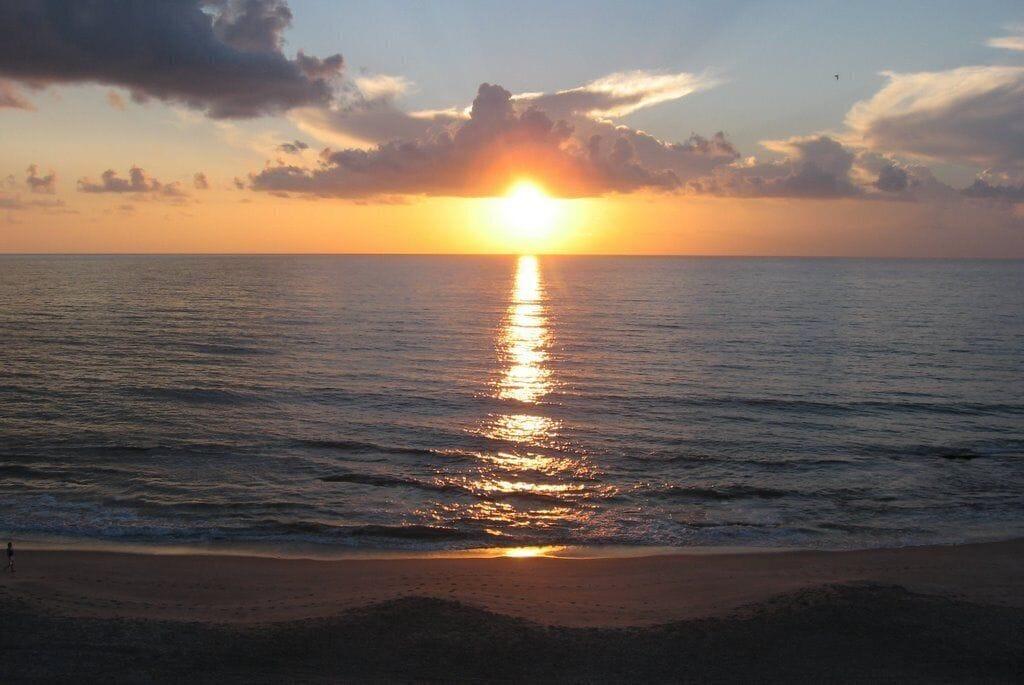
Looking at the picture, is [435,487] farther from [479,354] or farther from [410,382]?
[479,354]

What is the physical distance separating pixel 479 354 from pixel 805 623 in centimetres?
4110

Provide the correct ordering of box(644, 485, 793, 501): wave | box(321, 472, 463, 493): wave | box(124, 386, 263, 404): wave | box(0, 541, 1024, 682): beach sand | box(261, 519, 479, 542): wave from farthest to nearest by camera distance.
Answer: box(124, 386, 263, 404): wave < box(321, 472, 463, 493): wave < box(644, 485, 793, 501): wave < box(261, 519, 479, 542): wave < box(0, 541, 1024, 682): beach sand

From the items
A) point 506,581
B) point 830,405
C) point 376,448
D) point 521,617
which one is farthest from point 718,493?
point 830,405

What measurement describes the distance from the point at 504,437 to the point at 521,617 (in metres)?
16.4

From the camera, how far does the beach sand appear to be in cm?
1430

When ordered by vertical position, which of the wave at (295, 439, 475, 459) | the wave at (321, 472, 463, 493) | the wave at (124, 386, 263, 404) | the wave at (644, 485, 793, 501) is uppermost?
the wave at (124, 386, 263, 404)

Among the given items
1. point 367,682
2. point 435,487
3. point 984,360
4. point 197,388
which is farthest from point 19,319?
point 984,360

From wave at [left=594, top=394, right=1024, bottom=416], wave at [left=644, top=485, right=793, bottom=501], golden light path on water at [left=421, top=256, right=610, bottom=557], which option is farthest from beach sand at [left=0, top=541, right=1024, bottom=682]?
wave at [left=594, top=394, right=1024, bottom=416]

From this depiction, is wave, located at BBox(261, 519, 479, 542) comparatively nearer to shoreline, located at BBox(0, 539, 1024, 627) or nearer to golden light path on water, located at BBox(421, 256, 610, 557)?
golden light path on water, located at BBox(421, 256, 610, 557)

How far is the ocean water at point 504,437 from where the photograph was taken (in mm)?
23422

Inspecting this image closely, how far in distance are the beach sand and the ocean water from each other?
6.73 feet

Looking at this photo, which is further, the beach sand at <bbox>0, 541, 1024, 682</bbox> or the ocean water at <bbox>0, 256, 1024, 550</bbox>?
the ocean water at <bbox>0, 256, 1024, 550</bbox>

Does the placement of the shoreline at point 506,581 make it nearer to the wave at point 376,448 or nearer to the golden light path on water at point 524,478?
the golden light path on water at point 524,478

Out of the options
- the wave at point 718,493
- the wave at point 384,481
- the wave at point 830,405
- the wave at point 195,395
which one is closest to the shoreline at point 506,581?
the wave at point 718,493
